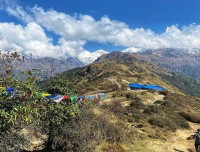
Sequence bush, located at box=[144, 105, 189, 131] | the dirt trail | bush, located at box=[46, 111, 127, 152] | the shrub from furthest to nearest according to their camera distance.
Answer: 1. bush, located at box=[144, 105, 189, 131]
2. the dirt trail
3. the shrub
4. bush, located at box=[46, 111, 127, 152]

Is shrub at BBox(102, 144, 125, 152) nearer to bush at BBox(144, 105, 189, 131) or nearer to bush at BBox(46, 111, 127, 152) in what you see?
bush at BBox(46, 111, 127, 152)

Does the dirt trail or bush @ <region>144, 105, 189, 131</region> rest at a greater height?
bush @ <region>144, 105, 189, 131</region>

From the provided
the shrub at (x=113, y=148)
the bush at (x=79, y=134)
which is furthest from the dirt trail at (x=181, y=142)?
the bush at (x=79, y=134)

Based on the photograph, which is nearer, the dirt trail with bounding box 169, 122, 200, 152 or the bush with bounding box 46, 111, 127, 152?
the bush with bounding box 46, 111, 127, 152

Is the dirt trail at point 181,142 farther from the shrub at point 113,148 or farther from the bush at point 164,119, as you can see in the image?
the shrub at point 113,148

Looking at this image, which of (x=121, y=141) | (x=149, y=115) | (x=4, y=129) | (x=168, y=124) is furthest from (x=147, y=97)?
(x=4, y=129)

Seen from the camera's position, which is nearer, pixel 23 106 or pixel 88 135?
pixel 23 106

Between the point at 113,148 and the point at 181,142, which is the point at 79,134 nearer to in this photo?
the point at 113,148

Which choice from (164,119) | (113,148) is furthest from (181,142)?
(113,148)

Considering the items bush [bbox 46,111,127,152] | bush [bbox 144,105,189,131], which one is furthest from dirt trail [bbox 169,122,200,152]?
bush [bbox 46,111,127,152]

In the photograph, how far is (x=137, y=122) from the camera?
3584 centimetres

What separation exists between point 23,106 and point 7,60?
10.1 meters

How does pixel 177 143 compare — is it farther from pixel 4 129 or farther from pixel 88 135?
pixel 4 129

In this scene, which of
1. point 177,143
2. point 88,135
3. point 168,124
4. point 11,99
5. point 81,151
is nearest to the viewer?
point 11,99
